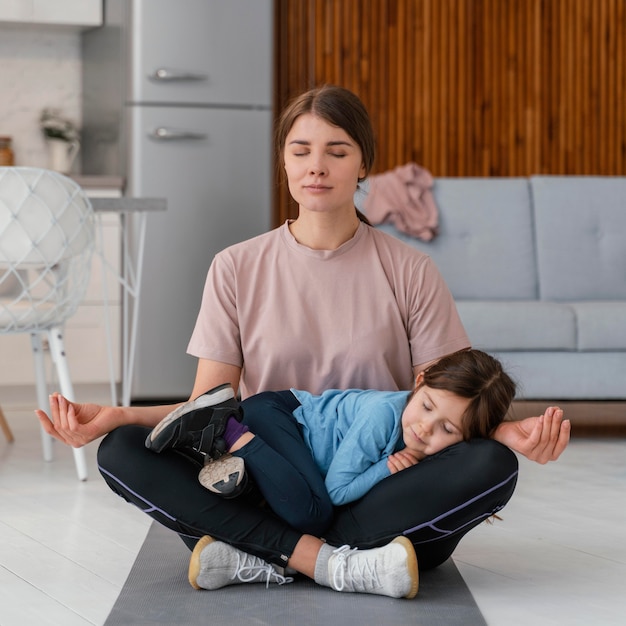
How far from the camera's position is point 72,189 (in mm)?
2996

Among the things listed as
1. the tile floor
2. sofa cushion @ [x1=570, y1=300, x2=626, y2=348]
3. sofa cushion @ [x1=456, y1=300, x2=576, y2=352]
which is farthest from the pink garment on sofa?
the tile floor

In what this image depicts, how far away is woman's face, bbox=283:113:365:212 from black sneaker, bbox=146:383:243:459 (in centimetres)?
43

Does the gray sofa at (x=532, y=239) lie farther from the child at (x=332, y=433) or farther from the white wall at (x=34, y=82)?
the child at (x=332, y=433)

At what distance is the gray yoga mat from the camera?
172 cm

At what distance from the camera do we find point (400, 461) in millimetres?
1868

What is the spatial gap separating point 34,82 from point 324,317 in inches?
133

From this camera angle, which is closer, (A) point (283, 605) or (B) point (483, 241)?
(A) point (283, 605)

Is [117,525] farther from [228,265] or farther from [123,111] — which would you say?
[123,111]

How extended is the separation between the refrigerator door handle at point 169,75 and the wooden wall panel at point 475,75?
0.54 meters

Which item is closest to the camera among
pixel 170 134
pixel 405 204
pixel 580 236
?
pixel 405 204

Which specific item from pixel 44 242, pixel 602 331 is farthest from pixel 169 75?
pixel 602 331

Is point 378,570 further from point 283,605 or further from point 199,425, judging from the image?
point 199,425

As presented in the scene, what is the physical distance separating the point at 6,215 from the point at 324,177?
1199mm

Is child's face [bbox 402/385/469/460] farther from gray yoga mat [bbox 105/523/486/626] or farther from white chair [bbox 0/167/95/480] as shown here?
white chair [bbox 0/167/95/480]
